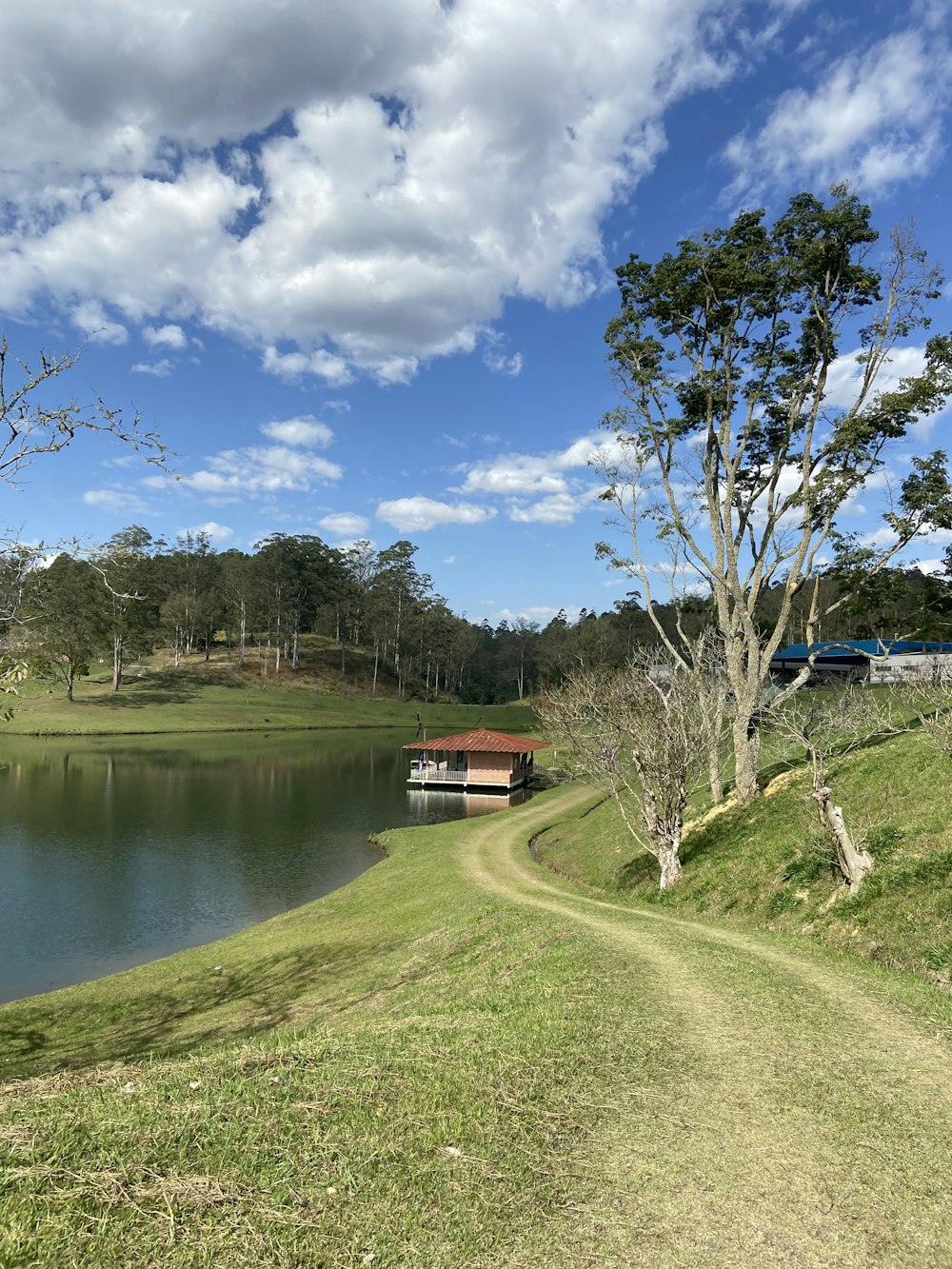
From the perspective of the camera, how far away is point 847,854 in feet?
43.8

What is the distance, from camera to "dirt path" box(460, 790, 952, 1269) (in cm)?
419

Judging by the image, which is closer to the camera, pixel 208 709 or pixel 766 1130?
pixel 766 1130

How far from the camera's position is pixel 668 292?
22.6 metres

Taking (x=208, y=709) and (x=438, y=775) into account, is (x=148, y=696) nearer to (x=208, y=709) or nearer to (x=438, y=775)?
(x=208, y=709)

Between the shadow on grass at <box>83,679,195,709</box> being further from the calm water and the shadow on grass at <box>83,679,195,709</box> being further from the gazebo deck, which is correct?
the gazebo deck

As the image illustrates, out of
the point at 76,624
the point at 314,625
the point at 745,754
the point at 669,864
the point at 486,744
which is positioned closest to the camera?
the point at 669,864

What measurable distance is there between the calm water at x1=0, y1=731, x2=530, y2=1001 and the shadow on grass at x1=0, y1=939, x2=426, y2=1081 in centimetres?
355

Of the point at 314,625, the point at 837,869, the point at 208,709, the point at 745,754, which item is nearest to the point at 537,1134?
the point at 837,869

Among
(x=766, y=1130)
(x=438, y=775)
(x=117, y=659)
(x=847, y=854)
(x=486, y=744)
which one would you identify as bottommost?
(x=438, y=775)

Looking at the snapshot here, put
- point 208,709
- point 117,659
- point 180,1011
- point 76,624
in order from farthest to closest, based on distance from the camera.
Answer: point 117,659, point 208,709, point 76,624, point 180,1011

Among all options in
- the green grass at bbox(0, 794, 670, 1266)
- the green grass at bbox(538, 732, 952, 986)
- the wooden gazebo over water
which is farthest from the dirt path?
the wooden gazebo over water

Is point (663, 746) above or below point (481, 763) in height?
above

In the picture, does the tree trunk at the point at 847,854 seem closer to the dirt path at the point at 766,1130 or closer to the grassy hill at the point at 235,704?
the dirt path at the point at 766,1130

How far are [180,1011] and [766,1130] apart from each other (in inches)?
489
